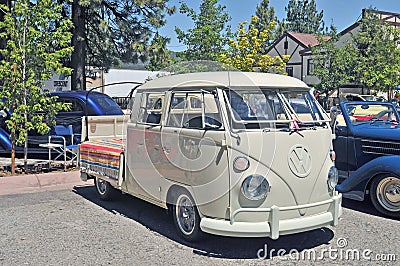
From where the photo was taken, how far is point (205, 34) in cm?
2662

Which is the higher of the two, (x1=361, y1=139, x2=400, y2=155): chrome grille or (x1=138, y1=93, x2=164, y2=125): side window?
(x1=138, y1=93, x2=164, y2=125): side window

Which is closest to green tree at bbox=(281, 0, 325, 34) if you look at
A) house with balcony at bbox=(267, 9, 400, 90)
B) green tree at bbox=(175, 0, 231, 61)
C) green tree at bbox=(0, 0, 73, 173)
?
house with balcony at bbox=(267, 9, 400, 90)

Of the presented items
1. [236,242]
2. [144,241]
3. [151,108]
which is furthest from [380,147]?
[144,241]

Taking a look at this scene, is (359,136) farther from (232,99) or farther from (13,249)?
(13,249)

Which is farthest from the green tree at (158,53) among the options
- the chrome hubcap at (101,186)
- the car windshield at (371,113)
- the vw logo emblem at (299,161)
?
the vw logo emblem at (299,161)

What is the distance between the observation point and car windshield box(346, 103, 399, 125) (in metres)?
7.94

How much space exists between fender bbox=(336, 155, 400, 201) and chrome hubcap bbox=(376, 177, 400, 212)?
174 millimetres

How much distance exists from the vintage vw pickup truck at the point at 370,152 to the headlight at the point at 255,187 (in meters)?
2.28

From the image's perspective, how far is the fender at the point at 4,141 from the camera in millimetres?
11391

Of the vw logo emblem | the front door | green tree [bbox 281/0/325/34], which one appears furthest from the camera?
green tree [bbox 281/0/325/34]

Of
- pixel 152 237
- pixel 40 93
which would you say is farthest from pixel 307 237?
pixel 40 93

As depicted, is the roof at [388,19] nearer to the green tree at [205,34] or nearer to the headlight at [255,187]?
the green tree at [205,34]

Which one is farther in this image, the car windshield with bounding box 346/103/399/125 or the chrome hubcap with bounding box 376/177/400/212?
the car windshield with bounding box 346/103/399/125

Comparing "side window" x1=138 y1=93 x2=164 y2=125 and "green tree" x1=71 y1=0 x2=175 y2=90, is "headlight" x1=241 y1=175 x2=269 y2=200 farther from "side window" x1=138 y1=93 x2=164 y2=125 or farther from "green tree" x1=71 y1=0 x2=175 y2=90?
"green tree" x1=71 y1=0 x2=175 y2=90
